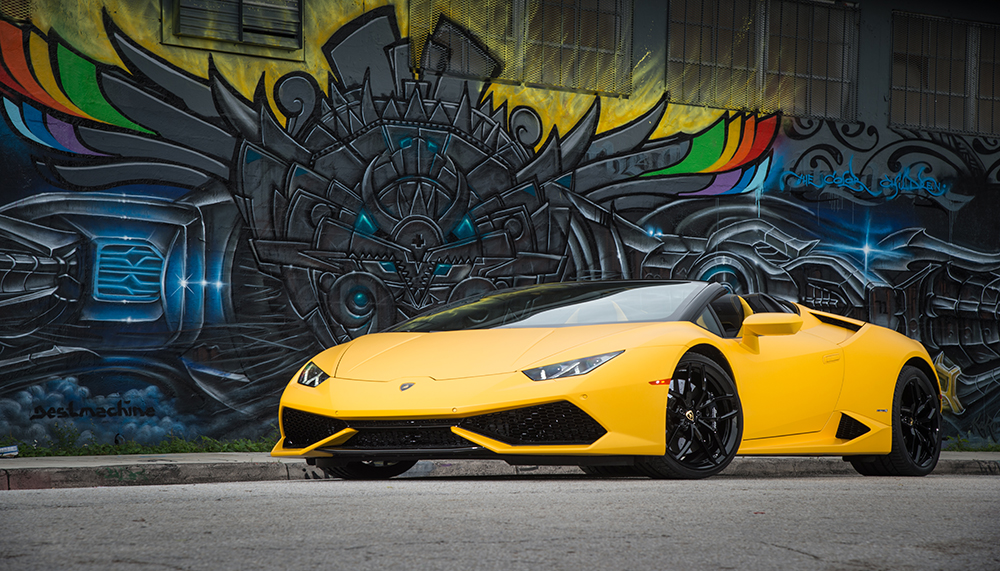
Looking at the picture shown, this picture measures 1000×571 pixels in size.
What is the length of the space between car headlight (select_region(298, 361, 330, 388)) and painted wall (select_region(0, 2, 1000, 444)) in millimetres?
4389

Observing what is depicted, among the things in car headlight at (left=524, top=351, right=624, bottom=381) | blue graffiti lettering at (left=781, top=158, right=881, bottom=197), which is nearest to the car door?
car headlight at (left=524, top=351, right=624, bottom=381)

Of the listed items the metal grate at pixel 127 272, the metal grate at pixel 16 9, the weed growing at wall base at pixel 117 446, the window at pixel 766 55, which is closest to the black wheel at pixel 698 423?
the weed growing at wall base at pixel 117 446

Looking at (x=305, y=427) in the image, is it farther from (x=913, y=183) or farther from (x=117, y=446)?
(x=913, y=183)

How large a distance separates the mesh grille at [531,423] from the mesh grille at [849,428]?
86.9 inches

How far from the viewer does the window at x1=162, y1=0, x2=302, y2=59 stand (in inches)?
404

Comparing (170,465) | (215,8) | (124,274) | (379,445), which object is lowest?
(170,465)

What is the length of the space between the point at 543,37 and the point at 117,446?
621 cm

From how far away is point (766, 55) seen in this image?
42.4ft

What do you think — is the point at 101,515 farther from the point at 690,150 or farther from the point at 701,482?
the point at 690,150

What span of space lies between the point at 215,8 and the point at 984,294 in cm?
996

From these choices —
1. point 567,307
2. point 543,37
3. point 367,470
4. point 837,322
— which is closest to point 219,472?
point 367,470

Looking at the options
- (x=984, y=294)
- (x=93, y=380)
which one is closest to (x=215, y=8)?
(x=93, y=380)

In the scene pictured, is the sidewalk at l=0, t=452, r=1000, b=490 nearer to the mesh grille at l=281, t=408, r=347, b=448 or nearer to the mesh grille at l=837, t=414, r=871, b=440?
the mesh grille at l=837, t=414, r=871, b=440

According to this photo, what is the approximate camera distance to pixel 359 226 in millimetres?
10812
